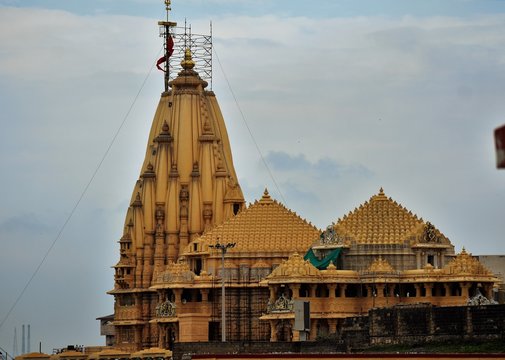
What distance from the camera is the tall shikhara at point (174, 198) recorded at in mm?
93000

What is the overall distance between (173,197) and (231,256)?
10.1 meters

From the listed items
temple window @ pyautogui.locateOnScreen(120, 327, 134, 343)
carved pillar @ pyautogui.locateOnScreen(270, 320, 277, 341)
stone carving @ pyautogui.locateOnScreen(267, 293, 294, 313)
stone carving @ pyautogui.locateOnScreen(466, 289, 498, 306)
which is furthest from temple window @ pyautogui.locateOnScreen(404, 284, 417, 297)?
temple window @ pyautogui.locateOnScreen(120, 327, 134, 343)

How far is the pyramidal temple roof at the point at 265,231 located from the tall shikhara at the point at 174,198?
554cm

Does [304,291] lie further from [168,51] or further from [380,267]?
[168,51]

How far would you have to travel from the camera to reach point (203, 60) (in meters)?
99.0

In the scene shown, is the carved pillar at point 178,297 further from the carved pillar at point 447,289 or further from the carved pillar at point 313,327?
the carved pillar at point 447,289

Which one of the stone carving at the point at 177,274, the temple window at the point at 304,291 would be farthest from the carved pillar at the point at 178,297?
the temple window at the point at 304,291

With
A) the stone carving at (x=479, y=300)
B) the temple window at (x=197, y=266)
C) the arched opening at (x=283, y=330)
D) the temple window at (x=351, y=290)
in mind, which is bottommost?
the arched opening at (x=283, y=330)

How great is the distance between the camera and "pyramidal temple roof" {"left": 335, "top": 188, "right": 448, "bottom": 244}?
77125mm

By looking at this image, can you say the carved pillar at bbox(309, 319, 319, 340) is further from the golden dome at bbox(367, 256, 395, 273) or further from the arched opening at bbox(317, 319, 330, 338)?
the golden dome at bbox(367, 256, 395, 273)

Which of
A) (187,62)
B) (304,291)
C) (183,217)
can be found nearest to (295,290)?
(304,291)

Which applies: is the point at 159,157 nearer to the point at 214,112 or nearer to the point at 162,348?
the point at 214,112

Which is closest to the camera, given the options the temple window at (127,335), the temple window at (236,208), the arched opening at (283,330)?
the arched opening at (283,330)

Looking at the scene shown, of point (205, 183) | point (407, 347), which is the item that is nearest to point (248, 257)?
point (205, 183)
